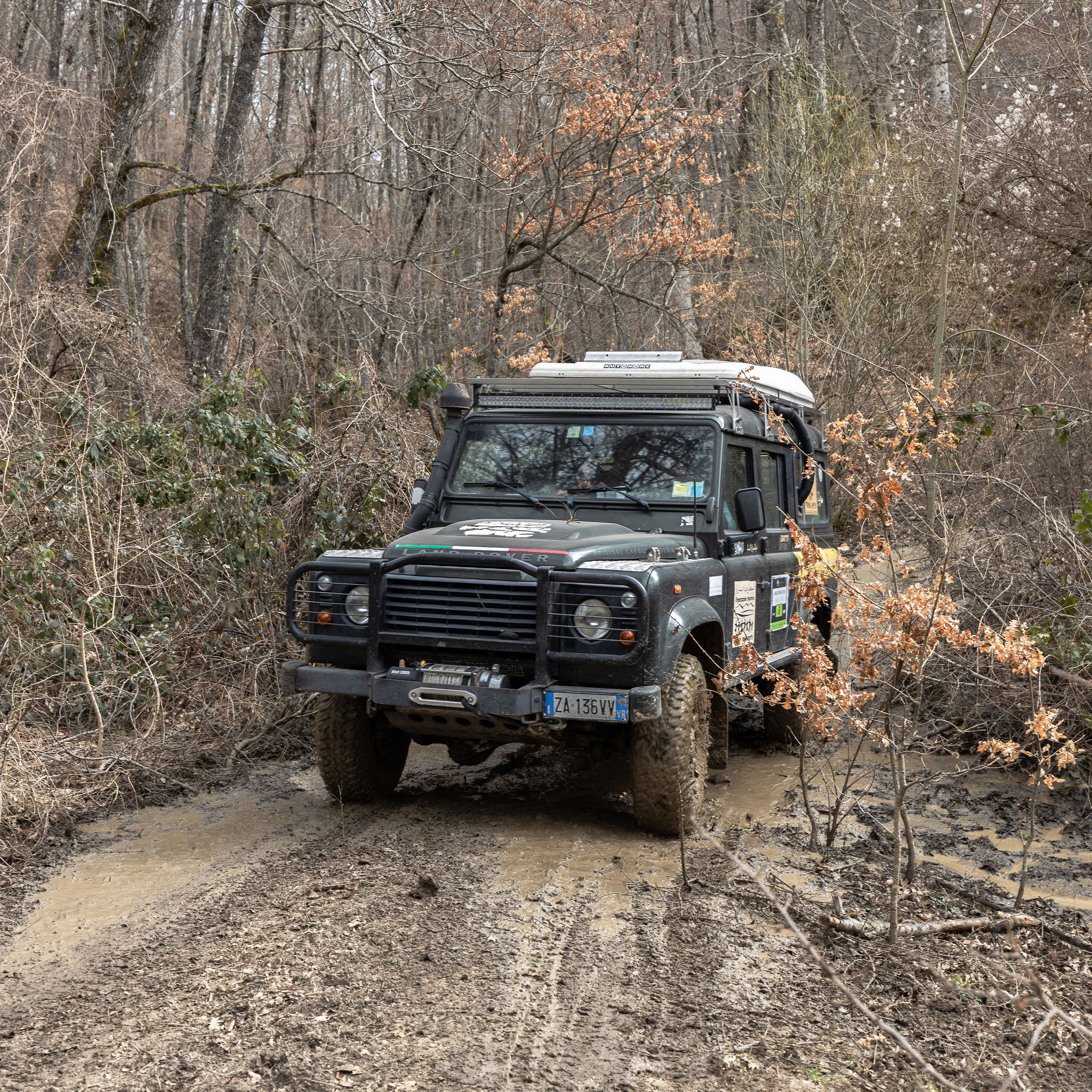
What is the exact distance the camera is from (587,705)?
16.5 feet

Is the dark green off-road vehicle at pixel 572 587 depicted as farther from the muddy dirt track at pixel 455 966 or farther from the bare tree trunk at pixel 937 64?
the bare tree trunk at pixel 937 64

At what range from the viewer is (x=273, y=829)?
18.5ft

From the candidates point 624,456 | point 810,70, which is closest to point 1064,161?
point 810,70

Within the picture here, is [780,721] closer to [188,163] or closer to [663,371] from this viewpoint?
[663,371]

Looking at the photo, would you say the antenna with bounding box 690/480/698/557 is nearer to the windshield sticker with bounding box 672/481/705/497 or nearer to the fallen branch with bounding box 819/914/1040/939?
the windshield sticker with bounding box 672/481/705/497

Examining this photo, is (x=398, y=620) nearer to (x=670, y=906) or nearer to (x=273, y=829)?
(x=273, y=829)

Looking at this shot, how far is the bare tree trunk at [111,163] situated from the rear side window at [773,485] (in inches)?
279

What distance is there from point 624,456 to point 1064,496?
415cm

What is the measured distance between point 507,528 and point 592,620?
0.80m

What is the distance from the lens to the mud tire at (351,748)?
5773 millimetres

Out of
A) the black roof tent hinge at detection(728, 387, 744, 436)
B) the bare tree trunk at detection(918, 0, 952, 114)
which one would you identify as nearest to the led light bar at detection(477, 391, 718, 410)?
the black roof tent hinge at detection(728, 387, 744, 436)

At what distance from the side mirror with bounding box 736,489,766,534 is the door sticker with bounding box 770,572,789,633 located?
3.61 ft

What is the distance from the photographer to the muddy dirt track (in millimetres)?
3320

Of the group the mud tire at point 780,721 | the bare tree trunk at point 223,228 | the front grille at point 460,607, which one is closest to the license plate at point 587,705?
the front grille at point 460,607
